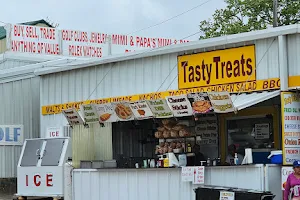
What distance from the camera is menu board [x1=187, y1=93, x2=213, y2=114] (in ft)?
44.9

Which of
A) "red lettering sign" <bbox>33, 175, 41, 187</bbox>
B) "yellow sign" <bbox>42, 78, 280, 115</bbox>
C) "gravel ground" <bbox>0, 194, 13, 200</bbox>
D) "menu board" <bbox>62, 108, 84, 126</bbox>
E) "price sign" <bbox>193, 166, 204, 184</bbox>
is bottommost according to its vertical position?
"gravel ground" <bbox>0, 194, 13, 200</bbox>

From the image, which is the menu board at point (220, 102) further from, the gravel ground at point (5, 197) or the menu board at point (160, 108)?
the gravel ground at point (5, 197)

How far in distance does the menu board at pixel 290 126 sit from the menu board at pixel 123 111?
359 cm

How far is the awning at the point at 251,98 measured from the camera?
13.6 metres

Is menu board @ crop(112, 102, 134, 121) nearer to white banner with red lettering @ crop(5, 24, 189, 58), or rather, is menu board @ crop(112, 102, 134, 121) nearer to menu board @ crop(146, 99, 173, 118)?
menu board @ crop(146, 99, 173, 118)

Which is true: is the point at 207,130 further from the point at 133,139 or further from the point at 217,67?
the point at 217,67

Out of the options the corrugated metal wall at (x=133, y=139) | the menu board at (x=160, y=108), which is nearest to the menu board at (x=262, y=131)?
the menu board at (x=160, y=108)

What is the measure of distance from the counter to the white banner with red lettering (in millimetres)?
7639

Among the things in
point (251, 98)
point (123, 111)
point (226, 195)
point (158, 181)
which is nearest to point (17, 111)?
point (123, 111)

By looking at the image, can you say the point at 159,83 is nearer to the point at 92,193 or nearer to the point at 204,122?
the point at 204,122

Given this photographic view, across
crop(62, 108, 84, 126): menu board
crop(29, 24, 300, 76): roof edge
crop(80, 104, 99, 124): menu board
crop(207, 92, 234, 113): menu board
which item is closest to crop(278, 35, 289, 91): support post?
crop(29, 24, 300, 76): roof edge

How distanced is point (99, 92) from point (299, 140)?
20.4 feet

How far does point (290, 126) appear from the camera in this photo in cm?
1357

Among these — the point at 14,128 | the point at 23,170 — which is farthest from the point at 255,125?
the point at 14,128
